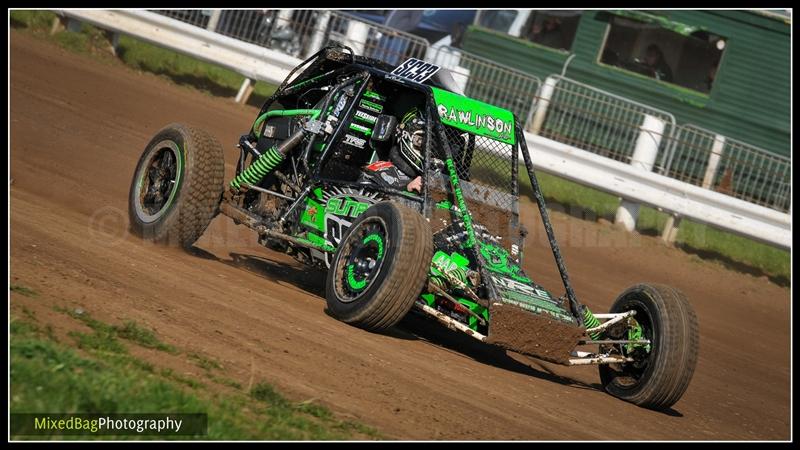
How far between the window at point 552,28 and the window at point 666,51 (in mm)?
809

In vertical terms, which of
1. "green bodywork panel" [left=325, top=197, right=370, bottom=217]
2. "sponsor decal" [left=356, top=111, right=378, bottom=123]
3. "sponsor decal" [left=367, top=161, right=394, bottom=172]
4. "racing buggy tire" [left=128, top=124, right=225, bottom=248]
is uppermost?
"sponsor decal" [left=356, top=111, right=378, bottom=123]

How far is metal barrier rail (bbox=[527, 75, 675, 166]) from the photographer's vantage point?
51.3 ft

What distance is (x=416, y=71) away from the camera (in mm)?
7551

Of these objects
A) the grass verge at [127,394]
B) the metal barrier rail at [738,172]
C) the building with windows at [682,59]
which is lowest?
the grass verge at [127,394]

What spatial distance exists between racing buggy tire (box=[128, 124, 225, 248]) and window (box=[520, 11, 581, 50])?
14.1m

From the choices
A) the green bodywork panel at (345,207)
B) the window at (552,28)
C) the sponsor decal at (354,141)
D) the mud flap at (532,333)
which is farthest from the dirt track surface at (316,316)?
the window at (552,28)

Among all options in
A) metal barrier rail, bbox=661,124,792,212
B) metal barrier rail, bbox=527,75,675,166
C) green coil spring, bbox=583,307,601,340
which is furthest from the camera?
metal barrier rail, bbox=527,75,675,166

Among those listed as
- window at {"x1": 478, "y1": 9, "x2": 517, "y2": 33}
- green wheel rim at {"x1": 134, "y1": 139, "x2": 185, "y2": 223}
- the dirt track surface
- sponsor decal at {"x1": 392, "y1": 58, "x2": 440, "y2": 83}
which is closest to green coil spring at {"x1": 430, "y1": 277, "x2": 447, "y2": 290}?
the dirt track surface

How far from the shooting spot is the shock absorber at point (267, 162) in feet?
25.7

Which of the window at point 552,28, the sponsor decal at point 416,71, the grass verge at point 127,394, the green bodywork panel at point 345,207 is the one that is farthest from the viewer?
the window at point 552,28

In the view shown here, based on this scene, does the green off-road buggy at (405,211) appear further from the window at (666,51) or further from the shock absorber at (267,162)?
the window at (666,51)

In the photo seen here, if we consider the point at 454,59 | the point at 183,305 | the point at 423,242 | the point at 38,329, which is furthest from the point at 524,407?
the point at 454,59

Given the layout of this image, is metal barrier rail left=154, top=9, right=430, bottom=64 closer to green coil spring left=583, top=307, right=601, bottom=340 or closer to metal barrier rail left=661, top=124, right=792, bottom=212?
metal barrier rail left=661, top=124, right=792, bottom=212

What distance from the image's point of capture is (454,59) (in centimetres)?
1686
